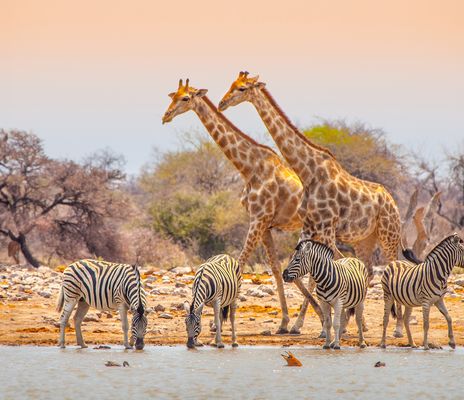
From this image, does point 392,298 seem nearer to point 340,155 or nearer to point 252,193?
point 252,193

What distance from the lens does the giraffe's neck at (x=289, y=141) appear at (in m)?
16.7

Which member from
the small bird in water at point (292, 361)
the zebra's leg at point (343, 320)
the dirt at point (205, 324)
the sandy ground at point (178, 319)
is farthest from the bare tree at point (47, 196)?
the small bird in water at point (292, 361)

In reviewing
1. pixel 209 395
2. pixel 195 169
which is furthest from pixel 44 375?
pixel 195 169

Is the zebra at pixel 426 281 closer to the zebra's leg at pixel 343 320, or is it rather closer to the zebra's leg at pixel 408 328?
the zebra's leg at pixel 408 328

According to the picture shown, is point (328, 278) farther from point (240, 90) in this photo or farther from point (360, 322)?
point (240, 90)

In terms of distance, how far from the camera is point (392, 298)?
14.9 meters

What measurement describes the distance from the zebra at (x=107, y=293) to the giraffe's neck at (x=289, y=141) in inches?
131

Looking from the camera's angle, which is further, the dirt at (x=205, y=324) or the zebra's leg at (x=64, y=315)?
the dirt at (x=205, y=324)

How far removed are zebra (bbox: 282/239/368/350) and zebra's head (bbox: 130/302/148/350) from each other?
172 cm

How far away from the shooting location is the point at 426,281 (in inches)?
574

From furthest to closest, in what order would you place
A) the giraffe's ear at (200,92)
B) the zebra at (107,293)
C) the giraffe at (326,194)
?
the giraffe's ear at (200,92) → the giraffe at (326,194) → the zebra at (107,293)

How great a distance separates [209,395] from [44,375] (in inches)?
79.0

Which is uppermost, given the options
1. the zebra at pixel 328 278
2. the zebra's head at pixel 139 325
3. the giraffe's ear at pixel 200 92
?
the giraffe's ear at pixel 200 92

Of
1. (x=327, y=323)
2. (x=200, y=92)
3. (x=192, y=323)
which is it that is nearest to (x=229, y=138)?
(x=200, y=92)
